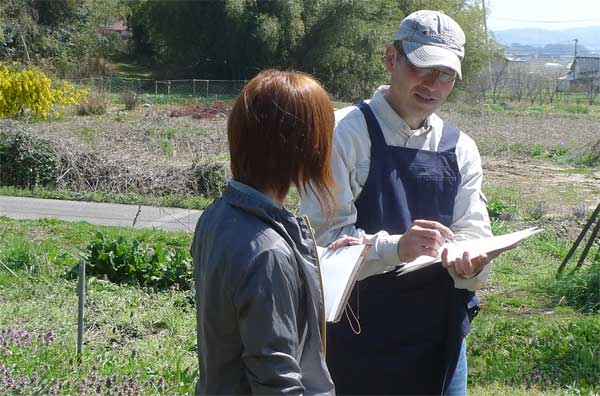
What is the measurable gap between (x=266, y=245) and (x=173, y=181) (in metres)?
12.1

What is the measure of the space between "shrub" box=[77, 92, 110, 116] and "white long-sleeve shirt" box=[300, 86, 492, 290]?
24.8 metres

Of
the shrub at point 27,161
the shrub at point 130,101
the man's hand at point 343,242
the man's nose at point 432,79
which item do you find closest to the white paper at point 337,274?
the man's hand at point 343,242

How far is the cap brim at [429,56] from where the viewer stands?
9.16ft

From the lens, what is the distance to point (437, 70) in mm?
2830

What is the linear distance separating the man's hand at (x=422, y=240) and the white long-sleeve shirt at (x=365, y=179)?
0.10ft

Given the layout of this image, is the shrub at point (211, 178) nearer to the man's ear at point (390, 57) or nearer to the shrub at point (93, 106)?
the man's ear at point (390, 57)

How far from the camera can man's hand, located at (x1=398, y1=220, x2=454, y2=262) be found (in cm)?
252

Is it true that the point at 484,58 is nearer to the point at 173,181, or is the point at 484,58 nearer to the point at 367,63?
the point at 367,63

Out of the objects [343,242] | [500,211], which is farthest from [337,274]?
[500,211]

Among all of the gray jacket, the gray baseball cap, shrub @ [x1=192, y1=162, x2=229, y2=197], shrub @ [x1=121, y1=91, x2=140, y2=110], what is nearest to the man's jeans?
the gray jacket

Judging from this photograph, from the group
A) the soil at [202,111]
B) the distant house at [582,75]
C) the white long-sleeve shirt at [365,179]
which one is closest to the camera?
the white long-sleeve shirt at [365,179]

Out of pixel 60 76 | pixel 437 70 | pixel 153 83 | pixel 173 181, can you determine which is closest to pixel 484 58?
pixel 153 83

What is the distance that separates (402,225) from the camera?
273cm

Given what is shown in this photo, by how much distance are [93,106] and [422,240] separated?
25386 millimetres
